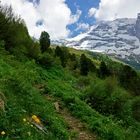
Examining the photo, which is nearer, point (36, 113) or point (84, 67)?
point (36, 113)

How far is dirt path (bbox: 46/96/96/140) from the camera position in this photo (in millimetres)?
17844

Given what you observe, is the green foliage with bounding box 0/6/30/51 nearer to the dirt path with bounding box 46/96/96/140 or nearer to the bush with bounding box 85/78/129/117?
the bush with bounding box 85/78/129/117

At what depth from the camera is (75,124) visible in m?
19.4

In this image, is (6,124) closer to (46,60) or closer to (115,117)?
(115,117)

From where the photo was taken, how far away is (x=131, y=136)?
63.0 ft

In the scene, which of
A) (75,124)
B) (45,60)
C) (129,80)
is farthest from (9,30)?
(129,80)

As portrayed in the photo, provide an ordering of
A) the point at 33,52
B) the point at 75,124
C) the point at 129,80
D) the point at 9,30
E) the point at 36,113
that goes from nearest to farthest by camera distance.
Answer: the point at 36,113
the point at 75,124
the point at 9,30
the point at 33,52
the point at 129,80

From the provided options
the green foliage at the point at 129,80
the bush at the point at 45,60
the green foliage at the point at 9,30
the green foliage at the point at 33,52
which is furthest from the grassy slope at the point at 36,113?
the green foliage at the point at 129,80

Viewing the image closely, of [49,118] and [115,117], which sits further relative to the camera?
[115,117]

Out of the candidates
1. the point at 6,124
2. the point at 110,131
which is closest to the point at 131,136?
the point at 110,131

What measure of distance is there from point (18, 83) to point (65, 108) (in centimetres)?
529

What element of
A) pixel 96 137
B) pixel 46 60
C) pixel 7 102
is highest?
pixel 46 60

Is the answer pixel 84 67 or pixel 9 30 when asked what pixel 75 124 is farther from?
pixel 84 67

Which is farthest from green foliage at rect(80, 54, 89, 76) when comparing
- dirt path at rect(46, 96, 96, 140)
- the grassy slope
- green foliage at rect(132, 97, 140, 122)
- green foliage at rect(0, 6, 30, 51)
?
dirt path at rect(46, 96, 96, 140)
